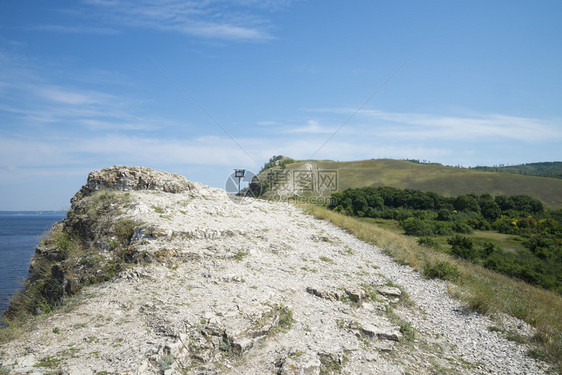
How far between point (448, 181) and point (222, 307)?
69.3 meters

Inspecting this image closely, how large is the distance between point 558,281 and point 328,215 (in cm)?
1406

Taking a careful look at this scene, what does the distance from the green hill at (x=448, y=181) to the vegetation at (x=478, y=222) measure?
9.46 m

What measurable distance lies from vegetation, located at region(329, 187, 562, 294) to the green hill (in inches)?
373

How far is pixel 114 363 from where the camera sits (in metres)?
5.25

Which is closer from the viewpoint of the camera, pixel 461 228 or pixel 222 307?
pixel 222 307

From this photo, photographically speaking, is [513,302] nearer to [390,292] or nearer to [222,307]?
[390,292]

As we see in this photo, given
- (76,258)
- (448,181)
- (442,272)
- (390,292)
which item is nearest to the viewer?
(390,292)

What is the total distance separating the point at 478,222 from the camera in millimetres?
39938

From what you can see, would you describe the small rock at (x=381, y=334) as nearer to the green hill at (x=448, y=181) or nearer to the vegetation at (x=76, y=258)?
the vegetation at (x=76, y=258)

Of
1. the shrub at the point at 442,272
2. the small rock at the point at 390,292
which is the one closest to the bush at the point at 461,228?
the shrub at the point at 442,272

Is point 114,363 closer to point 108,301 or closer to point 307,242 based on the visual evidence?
point 108,301

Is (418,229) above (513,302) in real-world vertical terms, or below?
below

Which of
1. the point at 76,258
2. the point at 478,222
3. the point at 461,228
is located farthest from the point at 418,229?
the point at 76,258

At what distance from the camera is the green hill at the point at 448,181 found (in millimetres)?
56594
